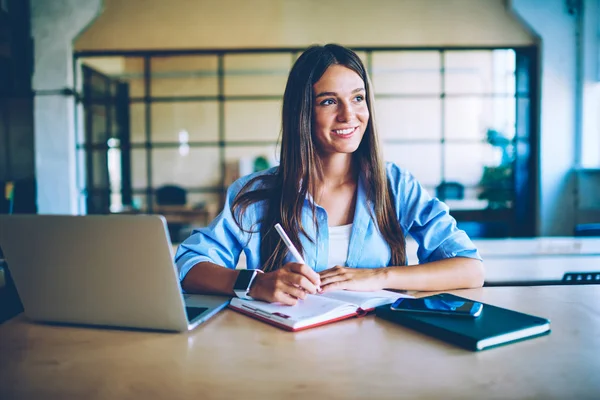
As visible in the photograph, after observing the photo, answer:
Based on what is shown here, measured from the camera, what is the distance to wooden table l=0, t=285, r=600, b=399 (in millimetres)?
655

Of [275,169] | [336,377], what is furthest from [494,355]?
[275,169]

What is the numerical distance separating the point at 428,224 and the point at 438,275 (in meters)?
0.27

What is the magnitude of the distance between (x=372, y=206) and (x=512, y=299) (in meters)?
0.52

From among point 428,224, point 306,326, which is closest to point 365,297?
point 306,326

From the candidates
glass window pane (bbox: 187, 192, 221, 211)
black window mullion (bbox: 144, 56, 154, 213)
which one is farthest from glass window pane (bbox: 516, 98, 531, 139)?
black window mullion (bbox: 144, 56, 154, 213)

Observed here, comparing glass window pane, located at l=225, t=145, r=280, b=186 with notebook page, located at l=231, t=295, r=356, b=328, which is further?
glass window pane, located at l=225, t=145, r=280, b=186

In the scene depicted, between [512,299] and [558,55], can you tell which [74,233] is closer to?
[512,299]

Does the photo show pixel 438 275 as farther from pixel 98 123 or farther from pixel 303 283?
pixel 98 123

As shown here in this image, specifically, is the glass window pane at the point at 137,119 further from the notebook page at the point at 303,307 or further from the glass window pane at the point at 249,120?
the notebook page at the point at 303,307

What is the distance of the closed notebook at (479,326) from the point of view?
2.63ft

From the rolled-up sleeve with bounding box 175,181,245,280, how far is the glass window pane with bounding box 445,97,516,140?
20.7 ft

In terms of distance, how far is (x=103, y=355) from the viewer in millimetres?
799

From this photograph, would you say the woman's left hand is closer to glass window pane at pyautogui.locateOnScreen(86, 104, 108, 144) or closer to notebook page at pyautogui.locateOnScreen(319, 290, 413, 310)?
notebook page at pyautogui.locateOnScreen(319, 290, 413, 310)

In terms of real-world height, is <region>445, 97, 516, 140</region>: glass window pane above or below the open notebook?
above
